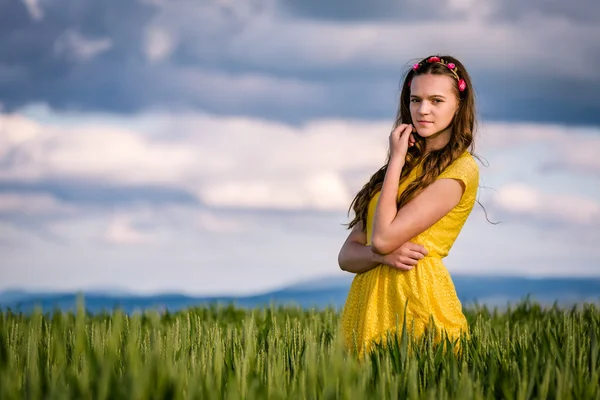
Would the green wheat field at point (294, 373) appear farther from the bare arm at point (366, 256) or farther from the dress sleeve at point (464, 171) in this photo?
the dress sleeve at point (464, 171)

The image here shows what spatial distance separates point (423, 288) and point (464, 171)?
1.82 feet

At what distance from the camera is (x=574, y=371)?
3133mm

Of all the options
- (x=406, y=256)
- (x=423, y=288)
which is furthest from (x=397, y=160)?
(x=423, y=288)

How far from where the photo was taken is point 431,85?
3.65m

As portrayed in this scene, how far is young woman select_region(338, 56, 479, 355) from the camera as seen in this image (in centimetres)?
342

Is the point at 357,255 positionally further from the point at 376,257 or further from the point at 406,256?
the point at 406,256

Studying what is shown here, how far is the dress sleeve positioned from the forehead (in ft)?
1.06

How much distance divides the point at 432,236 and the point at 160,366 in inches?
58.8

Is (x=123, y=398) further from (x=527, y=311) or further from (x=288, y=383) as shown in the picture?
(x=527, y=311)

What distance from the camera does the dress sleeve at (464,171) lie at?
3512 millimetres

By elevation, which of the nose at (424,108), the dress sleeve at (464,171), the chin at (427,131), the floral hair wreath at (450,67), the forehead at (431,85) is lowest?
the dress sleeve at (464,171)

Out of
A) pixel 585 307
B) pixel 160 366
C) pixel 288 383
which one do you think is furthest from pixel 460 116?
pixel 585 307

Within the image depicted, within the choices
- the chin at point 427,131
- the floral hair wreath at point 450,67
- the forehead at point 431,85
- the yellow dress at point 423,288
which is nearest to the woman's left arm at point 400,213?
the yellow dress at point 423,288

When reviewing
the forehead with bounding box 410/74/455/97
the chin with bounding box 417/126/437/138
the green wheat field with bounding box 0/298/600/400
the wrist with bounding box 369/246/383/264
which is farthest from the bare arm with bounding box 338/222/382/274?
the forehead with bounding box 410/74/455/97
